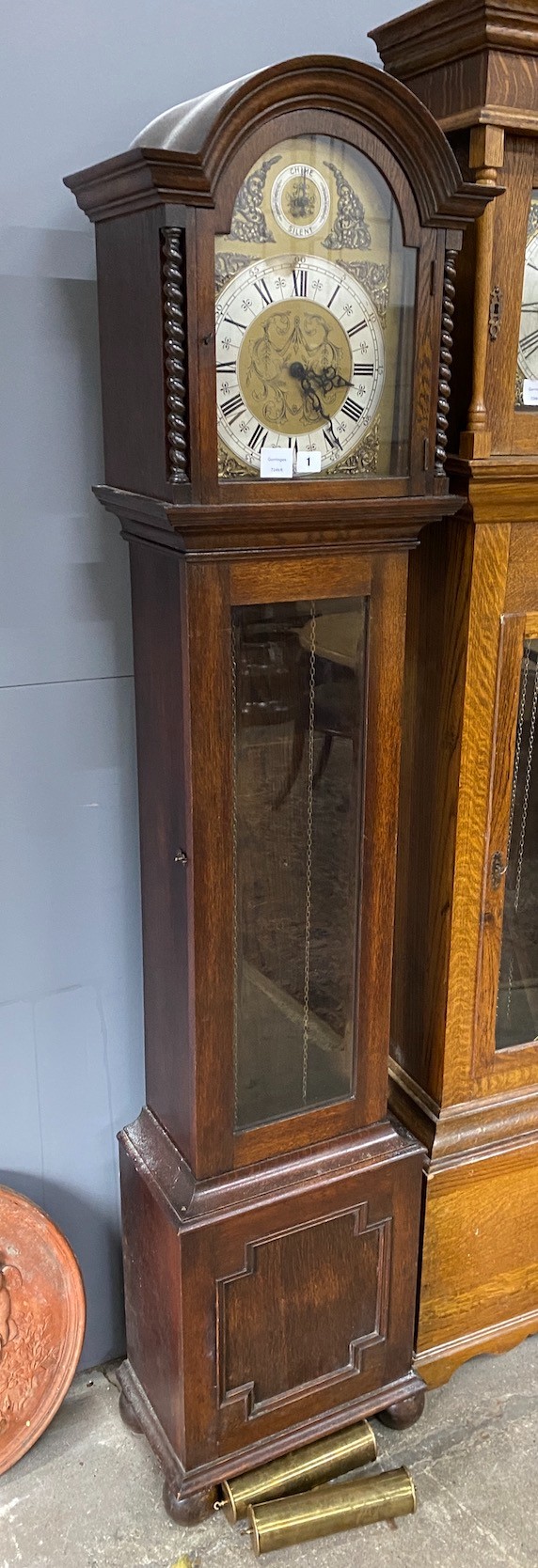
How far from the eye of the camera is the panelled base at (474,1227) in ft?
4.37

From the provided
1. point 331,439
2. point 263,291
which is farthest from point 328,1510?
point 263,291

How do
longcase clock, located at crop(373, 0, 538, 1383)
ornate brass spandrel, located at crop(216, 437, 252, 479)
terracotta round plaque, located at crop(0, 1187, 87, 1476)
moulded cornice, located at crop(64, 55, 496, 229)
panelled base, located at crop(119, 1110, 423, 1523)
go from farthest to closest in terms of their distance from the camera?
terracotta round plaque, located at crop(0, 1187, 87, 1476), panelled base, located at crop(119, 1110, 423, 1523), longcase clock, located at crop(373, 0, 538, 1383), ornate brass spandrel, located at crop(216, 437, 252, 479), moulded cornice, located at crop(64, 55, 496, 229)

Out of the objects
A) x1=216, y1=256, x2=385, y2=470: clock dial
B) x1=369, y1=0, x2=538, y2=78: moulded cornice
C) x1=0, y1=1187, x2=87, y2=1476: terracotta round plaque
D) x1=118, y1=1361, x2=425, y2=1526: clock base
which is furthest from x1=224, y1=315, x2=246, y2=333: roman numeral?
x1=118, y1=1361, x2=425, y2=1526: clock base

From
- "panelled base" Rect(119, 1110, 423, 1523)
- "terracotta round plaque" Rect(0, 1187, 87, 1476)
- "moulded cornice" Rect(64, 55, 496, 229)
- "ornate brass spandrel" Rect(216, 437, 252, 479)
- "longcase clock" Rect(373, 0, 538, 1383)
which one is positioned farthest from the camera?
"terracotta round plaque" Rect(0, 1187, 87, 1476)

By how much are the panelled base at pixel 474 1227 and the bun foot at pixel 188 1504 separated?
0.29 meters

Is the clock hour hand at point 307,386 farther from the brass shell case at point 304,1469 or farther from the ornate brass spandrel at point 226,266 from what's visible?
the brass shell case at point 304,1469

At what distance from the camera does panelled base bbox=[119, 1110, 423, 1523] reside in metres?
1.17

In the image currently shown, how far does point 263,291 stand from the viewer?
36.6 inches

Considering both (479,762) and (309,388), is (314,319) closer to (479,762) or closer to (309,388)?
(309,388)

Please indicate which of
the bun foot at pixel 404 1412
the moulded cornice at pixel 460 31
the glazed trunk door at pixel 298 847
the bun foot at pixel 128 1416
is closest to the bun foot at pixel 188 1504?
the bun foot at pixel 128 1416

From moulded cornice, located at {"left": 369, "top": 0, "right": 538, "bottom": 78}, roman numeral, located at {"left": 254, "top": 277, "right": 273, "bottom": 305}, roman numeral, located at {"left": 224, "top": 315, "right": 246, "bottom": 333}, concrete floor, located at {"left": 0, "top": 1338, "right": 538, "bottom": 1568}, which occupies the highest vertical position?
moulded cornice, located at {"left": 369, "top": 0, "right": 538, "bottom": 78}

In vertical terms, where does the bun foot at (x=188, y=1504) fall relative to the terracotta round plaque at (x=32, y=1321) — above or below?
below

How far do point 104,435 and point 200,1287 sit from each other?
837 millimetres

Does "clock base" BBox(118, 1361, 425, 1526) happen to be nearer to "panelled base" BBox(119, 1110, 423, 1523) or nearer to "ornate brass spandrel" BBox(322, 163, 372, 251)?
"panelled base" BBox(119, 1110, 423, 1523)
